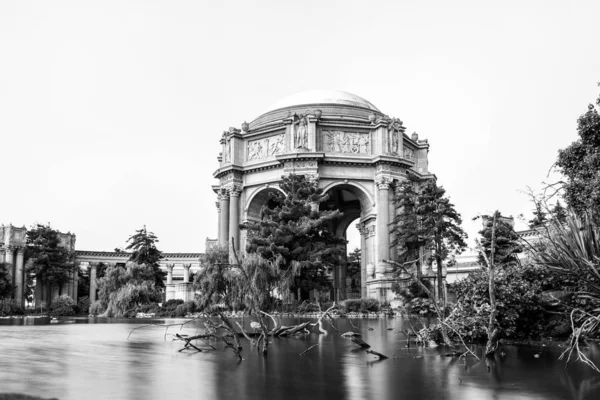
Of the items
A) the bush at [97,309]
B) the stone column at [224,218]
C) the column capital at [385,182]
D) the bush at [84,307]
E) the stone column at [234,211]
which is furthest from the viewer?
the bush at [84,307]

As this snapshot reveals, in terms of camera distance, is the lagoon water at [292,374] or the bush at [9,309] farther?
the bush at [9,309]

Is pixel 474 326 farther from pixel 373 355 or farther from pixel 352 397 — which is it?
pixel 352 397

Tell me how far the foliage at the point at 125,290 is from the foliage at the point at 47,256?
738 inches

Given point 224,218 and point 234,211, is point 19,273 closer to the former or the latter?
point 224,218

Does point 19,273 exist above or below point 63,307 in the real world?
above

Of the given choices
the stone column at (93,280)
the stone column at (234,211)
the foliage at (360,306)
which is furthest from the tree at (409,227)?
the stone column at (93,280)

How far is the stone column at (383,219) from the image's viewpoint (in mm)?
41875

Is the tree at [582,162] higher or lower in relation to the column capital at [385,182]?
lower

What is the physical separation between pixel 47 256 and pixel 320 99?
30994mm

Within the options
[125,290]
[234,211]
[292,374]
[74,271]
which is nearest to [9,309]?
[74,271]

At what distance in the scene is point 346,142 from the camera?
4384 centimetres

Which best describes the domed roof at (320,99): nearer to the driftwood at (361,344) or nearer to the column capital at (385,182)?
the column capital at (385,182)

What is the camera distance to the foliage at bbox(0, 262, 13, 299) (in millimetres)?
53131

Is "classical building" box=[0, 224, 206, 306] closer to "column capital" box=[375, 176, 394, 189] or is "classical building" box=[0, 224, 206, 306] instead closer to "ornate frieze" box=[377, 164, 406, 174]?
"column capital" box=[375, 176, 394, 189]
